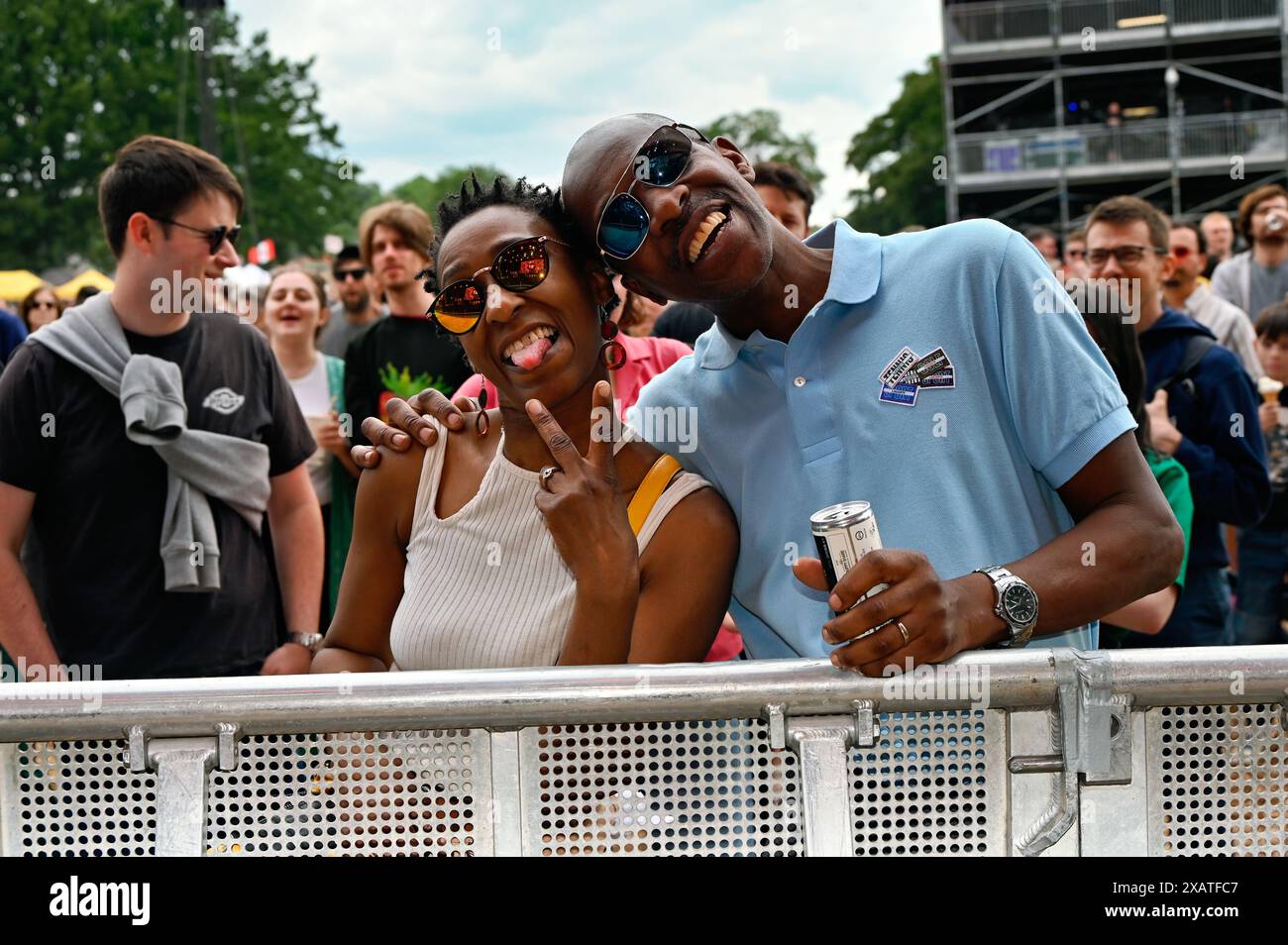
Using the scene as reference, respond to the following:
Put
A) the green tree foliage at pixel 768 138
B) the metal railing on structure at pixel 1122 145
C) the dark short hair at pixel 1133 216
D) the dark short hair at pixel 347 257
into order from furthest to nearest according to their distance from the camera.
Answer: the green tree foliage at pixel 768 138
the metal railing on structure at pixel 1122 145
the dark short hair at pixel 347 257
the dark short hair at pixel 1133 216

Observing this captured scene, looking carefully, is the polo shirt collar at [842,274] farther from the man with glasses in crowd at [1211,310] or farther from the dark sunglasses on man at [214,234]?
the man with glasses in crowd at [1211,310]

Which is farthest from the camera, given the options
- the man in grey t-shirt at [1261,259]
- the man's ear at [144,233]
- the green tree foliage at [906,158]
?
the green tree foliage at [906,158]

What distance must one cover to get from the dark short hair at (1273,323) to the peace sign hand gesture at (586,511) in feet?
16.7

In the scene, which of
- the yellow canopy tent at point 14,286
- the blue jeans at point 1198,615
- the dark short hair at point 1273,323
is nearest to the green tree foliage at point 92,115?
the yellow canopy tent at point 14,286

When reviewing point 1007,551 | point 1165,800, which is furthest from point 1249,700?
point 1007,551

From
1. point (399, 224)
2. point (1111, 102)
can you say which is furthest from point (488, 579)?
point (1111, 102)

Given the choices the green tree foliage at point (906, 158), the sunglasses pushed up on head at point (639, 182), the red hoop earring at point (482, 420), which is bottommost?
the red hoop earring at point (482, 420)

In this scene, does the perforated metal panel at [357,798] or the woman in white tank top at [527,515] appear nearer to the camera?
the perforated metal panel at [357,798]

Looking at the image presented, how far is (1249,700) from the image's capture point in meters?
1.95

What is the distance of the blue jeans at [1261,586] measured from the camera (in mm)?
6152

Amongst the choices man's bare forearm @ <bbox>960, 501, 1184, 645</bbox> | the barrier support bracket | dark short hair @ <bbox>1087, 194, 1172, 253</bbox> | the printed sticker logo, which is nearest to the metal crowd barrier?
the barrier support bracket

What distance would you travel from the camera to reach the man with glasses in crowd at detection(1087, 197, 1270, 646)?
16.1ft

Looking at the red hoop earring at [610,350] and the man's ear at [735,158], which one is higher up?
the man's ear at [735,158]

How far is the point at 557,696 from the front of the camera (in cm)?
196
